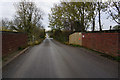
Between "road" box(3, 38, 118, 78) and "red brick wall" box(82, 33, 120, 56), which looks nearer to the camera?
"road" box(3, 38, 118, 78)

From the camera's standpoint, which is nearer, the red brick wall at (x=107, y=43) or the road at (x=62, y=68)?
the road at (x=62, y=68)

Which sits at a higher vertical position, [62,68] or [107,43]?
[107,43]

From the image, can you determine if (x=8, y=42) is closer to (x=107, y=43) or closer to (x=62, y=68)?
(x=62, y=68)

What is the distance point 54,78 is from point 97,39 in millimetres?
7063

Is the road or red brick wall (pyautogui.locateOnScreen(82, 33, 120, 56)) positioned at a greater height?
red brick wall (pyautogui.locateOnScreen(82, 33, 120, 56))

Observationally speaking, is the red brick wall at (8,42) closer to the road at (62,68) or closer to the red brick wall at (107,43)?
the road at (62,68)

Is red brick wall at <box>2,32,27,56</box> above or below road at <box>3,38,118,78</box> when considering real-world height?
above

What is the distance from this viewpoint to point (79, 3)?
56.3ft

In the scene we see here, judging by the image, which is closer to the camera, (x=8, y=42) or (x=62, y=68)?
(x=62, y=68)

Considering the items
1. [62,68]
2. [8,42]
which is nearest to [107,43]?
[62,68]

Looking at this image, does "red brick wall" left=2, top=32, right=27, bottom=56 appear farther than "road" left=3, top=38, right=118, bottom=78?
Yes

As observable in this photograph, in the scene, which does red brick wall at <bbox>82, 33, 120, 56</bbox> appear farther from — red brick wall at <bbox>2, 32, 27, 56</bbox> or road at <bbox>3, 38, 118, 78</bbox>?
red brick wall at <bbox>2, 32, 27, 56</bbox>

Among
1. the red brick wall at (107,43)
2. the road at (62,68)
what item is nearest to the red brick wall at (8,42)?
the road at (62,68)

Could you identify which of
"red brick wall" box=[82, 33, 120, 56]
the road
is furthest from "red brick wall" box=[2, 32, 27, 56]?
"red brick wall" box=[82, 33, 120, 56]
